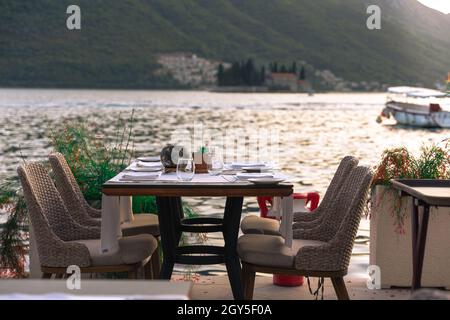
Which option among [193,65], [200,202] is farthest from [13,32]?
[200,202]

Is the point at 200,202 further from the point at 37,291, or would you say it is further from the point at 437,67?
the point at 437,67

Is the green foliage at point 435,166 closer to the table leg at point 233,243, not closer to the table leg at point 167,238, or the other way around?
the table leg at point 233,243

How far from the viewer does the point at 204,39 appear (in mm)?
113938

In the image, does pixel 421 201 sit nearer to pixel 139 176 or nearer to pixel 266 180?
pixel 266 180

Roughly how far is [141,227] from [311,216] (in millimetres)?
1001

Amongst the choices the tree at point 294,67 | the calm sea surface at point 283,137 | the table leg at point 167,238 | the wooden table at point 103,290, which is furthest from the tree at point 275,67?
the wooden table at point 103,290

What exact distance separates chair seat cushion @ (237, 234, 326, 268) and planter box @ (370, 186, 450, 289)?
0.93 meters

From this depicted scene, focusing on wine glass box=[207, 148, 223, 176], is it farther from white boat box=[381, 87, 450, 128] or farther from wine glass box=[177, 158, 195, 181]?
white boat box=[381, 87, 450, 128]

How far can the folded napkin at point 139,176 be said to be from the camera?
12.4ft

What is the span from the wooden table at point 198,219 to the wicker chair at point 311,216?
0.20 metres

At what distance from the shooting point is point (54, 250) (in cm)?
359

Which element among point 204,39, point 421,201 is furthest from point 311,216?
point 204,39
